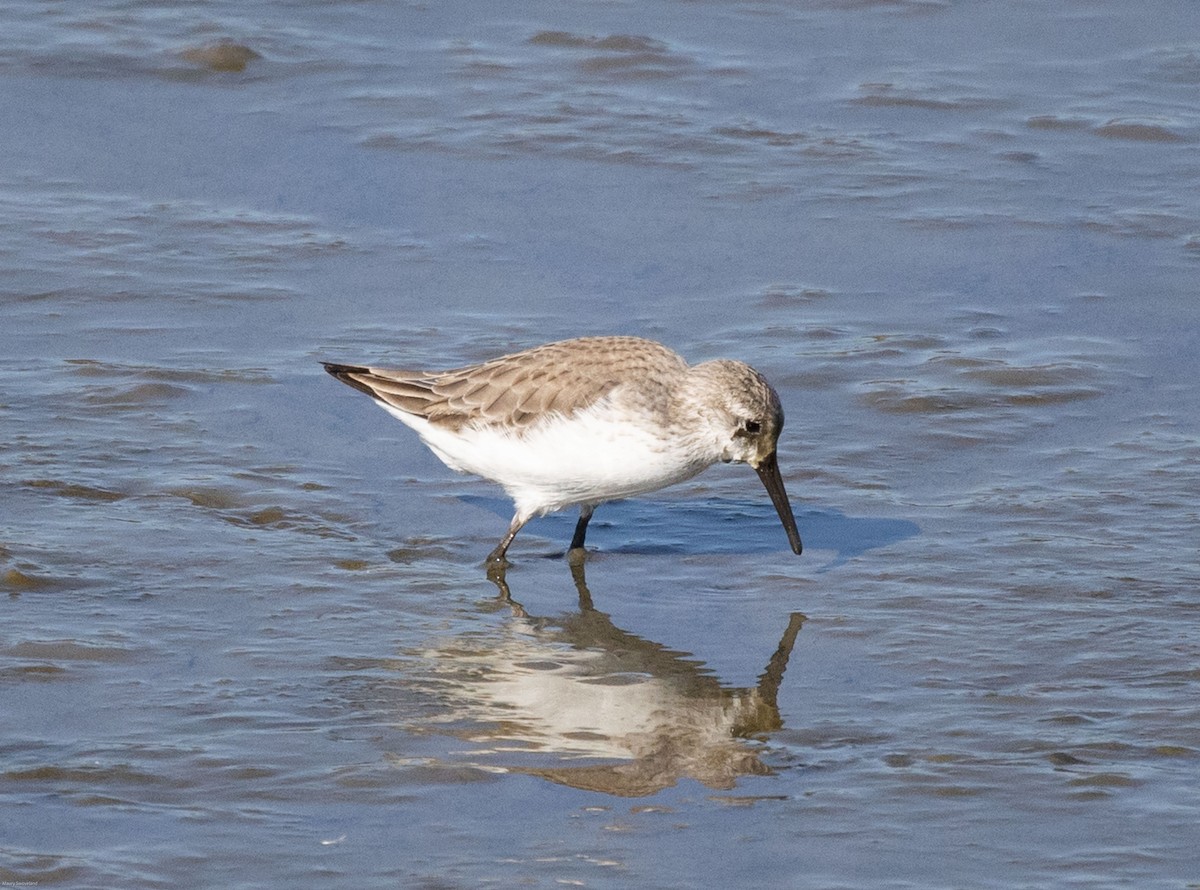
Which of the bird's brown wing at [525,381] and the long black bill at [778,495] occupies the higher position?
the bird's brown wing at [525,381]

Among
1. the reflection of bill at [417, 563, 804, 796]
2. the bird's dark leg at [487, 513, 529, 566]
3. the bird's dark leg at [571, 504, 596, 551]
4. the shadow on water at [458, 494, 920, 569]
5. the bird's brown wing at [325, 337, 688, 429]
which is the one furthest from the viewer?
the shadow on water at [458, 494, 920, 569]

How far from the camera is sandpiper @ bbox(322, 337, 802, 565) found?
8234mm

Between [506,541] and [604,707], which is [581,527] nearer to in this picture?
[506,541]

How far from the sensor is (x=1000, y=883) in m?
6.02

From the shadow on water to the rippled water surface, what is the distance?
0.11 feet

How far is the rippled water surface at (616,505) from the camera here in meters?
6.47

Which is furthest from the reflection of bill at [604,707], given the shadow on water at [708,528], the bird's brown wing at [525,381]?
the bird's brown wing at [525,381]

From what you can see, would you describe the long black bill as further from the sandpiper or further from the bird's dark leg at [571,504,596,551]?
the bird's dark leg at [571,504,596,551]

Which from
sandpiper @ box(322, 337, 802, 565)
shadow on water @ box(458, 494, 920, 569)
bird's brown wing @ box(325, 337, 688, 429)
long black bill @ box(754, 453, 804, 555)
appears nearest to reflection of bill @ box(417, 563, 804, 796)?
long black bill @ box(754, 453, 804, 555)

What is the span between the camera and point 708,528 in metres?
9.13

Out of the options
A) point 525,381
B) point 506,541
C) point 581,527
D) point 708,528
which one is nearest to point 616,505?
point 708,528

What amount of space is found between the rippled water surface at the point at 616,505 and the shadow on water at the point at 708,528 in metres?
0.03

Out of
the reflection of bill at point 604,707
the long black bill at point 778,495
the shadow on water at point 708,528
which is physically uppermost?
the long black bill at point 778,495

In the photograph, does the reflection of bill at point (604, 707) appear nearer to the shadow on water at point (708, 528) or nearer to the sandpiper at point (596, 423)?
the sandpiper at point (596, 423)
